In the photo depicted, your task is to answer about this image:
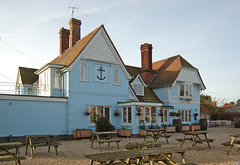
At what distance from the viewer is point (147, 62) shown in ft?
86.5

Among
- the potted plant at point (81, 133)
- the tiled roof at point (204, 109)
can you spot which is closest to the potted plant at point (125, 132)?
the potted plant at point (81, 133)

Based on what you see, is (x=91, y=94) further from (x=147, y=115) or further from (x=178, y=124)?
(x=178, y=124)

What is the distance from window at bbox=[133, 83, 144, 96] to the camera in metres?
23.2

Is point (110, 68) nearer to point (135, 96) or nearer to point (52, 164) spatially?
point (135, 96)

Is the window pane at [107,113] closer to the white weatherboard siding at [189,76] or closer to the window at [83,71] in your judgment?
the window at [83,71]

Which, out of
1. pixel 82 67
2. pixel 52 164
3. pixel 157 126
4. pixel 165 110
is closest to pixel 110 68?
pixel 82 67

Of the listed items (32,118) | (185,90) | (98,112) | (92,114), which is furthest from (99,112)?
(185,90)

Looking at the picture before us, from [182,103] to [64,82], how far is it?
13211 mm

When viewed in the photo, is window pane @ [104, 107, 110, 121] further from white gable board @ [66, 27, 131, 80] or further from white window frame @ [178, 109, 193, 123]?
white window frame @ [178, 109, 193, 123]

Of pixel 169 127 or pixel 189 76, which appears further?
pixel 189 76

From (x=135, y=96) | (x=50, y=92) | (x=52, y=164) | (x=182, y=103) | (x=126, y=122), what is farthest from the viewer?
(x=182, y=103)

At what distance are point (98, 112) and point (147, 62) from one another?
9680mm

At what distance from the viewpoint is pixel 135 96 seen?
2184 cm

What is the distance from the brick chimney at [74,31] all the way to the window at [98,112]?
23.5ft
